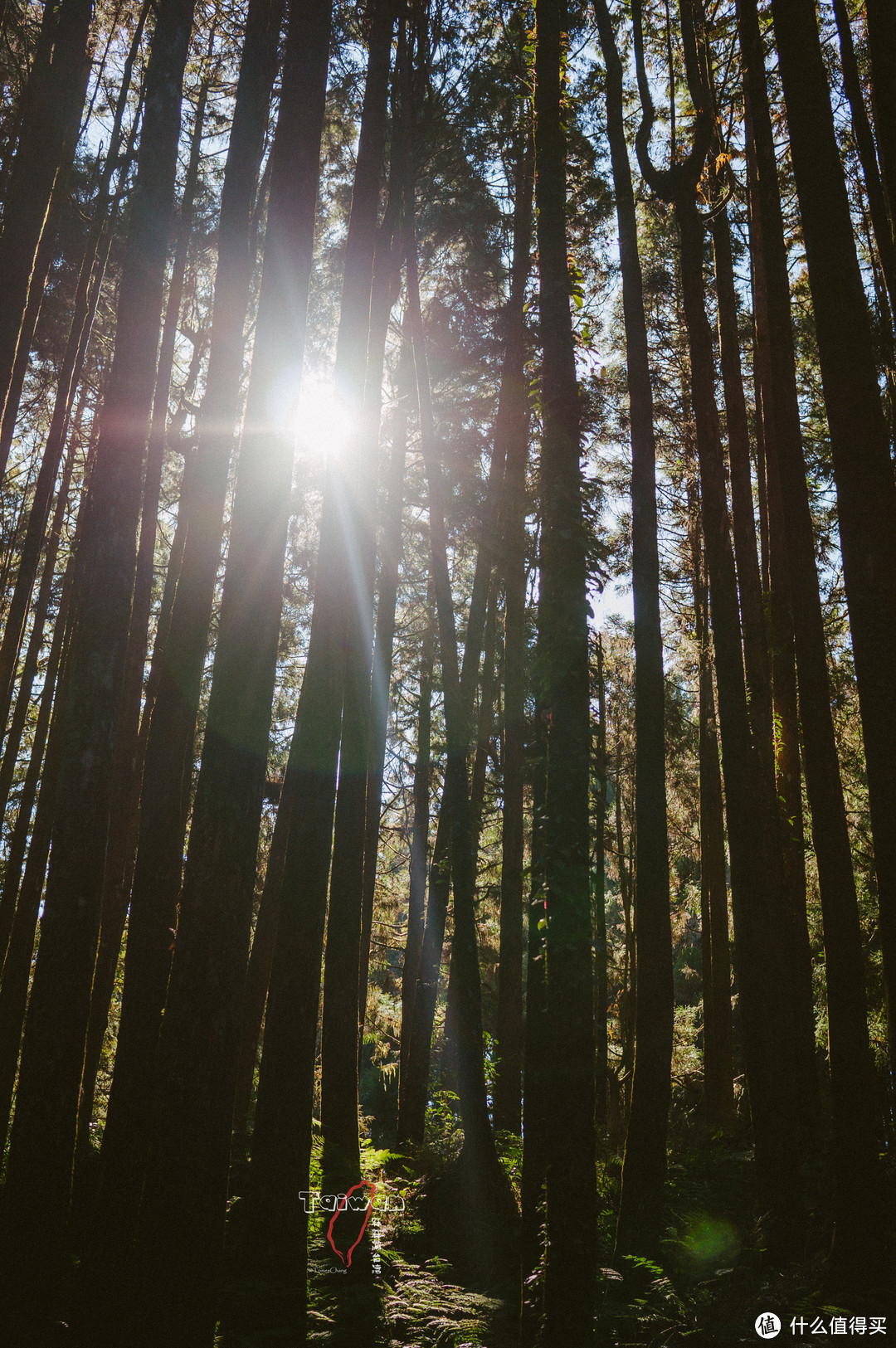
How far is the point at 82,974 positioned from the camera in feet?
14.4

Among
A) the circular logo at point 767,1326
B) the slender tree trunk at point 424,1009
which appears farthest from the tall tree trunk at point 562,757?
the slender tree trunk at point 424,1009

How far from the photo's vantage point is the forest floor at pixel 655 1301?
A: 13.3 ft

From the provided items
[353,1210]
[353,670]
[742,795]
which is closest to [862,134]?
[742,795]

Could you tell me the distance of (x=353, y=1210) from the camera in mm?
6305

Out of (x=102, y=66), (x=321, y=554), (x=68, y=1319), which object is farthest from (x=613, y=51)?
(x=68, y=1319)

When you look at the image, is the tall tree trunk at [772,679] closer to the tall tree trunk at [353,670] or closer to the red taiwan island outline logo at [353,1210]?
the tall tree trunk at [353,670]

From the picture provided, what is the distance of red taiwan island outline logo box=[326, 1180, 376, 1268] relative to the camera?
18.4 feet

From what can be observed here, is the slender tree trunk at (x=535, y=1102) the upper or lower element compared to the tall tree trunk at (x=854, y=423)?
lower

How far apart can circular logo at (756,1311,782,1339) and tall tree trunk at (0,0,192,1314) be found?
3.69m

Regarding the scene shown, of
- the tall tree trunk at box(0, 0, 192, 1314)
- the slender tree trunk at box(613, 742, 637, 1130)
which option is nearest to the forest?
the tall tree trunk at box(0, 0, 192, 1314)

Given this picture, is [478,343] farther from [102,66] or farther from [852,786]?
[852,786]

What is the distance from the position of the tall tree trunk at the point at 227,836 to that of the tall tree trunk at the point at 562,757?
6.08ft

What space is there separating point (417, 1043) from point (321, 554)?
727cm

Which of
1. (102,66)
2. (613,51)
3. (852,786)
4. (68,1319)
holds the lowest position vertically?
(68,1319)
